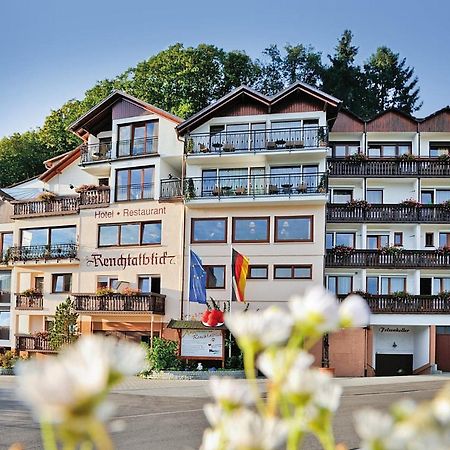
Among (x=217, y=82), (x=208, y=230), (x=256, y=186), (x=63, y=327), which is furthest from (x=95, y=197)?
(x=217, y=82)

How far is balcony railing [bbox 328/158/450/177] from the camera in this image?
103 ft

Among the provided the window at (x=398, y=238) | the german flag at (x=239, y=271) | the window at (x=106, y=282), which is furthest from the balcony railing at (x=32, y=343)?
the window at (x=398, y=238)

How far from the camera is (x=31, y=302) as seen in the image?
31.8m

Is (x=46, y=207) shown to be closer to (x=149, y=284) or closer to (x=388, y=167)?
(x=149, y=284)

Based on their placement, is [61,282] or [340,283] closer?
[340,283]

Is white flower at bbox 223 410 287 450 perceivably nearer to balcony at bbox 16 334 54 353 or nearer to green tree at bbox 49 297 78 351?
green tree at bbox 49 297 78 351

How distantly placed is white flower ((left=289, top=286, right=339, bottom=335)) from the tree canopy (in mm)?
43218

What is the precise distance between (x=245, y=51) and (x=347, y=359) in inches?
1211

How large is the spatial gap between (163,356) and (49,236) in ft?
33.1

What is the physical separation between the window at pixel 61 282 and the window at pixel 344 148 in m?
14.3

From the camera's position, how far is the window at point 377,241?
31328 millimetres

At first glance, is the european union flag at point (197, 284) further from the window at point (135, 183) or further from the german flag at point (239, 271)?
the window at point (135, 183)

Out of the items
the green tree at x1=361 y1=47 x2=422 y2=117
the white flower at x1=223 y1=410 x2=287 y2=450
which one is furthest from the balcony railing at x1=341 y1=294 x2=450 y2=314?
the green tree at x1=361 y1=47 x2=422 y2=117

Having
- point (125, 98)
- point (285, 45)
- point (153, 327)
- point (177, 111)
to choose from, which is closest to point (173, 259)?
point (153, 327)
